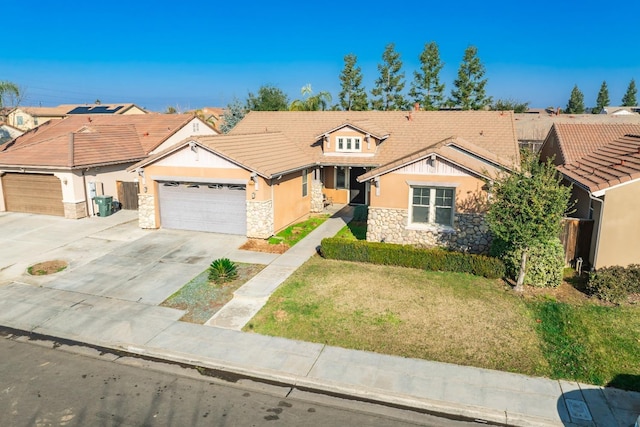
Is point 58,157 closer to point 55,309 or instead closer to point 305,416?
point 55,309

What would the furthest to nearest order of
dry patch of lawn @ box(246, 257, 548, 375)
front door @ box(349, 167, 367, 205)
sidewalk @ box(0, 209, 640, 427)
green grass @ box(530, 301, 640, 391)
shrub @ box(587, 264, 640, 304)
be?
front door @ box(349, 167, 367, 205) → shrub @ box(587, 264, 640, 304) → dry patch of lawn @ box(246, 257, 548, 375) → green grass @ box(530, 301, 640, 391) → sidewalk @ box(0, 209, 640, 427)

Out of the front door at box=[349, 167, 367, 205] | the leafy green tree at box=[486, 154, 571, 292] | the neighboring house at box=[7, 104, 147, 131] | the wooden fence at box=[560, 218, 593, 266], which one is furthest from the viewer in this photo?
the neighboring house at box=[7, 104, 147, 131]

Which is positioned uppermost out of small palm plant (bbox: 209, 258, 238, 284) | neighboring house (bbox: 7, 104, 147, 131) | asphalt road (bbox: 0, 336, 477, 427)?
neighboring house (bbox: 7, 104, 147, 131)

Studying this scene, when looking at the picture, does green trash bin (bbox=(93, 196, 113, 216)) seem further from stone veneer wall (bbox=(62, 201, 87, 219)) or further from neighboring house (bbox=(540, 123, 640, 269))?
neighboring house (bbox=(540, 123, 640, 269))

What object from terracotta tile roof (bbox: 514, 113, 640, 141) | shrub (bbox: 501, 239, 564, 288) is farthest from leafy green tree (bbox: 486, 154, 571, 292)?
terracotta tile roof (bbox: 514, 113, 640, 141)

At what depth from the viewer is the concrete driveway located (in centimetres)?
1391

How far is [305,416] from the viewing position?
7973 millimetres

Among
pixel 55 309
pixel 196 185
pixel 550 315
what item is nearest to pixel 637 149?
pixel 550 315

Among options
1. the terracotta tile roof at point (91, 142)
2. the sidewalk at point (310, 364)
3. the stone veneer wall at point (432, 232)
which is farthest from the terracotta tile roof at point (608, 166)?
the terracotta tile roof at point (91, 142)

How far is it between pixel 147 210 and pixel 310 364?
13657 millimetres

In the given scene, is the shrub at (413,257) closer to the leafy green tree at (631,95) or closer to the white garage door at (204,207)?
the white garage door at (204,207)

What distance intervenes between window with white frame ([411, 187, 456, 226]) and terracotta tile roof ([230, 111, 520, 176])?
6654mm

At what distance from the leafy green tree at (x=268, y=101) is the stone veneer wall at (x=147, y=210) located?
28.0 m

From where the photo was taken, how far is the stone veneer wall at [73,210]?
22.1 metres
